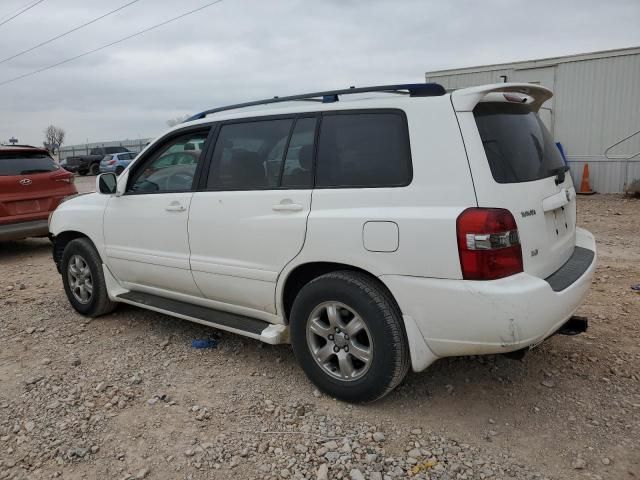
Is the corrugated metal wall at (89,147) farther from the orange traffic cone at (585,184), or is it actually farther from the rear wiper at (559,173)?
the rear wiper at (559,173)

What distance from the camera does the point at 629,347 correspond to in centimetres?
384

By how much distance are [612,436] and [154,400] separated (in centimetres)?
266

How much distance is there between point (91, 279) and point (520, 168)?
3.75m

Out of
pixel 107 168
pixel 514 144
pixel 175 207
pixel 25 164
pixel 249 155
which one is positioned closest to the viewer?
pixel 514 144

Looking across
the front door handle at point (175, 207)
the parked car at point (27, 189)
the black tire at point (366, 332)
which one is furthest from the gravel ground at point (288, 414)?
the parked car at point (27, 189)

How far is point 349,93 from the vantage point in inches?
129

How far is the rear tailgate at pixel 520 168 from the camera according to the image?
2713mm

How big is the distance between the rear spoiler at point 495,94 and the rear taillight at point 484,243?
59cm

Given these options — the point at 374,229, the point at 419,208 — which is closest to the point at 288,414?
the point at 374,229

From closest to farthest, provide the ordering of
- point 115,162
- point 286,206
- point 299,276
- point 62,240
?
point 286,206, point 299,276, point 62,240, point 115,162

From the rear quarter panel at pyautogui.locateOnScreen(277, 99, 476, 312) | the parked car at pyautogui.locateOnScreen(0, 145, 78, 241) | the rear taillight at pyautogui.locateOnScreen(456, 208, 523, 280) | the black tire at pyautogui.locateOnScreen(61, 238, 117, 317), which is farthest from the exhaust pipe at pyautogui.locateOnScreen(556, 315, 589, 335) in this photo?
the parked car at pyautogui.locateOnScreen(0, 145, 78, 241)

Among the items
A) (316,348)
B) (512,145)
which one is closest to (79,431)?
(316,348)

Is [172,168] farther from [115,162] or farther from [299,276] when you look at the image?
[115,162]

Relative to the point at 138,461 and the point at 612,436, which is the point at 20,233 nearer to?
the point at 138,461
